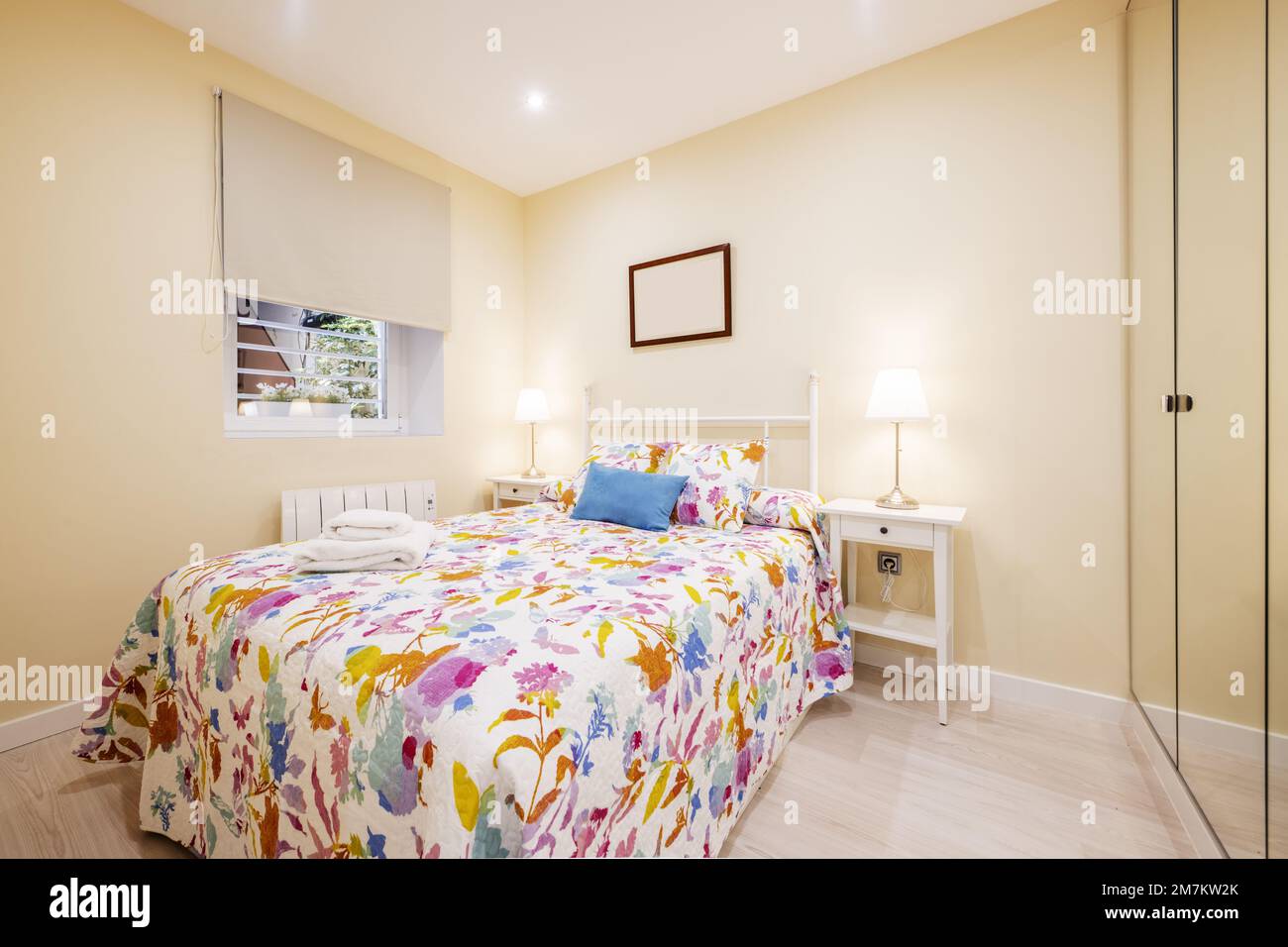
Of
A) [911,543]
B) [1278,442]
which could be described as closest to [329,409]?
[911,543]

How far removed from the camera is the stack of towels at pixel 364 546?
4.72 ft

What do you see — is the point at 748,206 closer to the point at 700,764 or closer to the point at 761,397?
the point at 761,397

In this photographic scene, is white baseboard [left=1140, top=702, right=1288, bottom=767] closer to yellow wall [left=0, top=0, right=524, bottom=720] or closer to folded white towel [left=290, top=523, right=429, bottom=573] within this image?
folded white towel [left=290, top=523, right=429, bottom=573]

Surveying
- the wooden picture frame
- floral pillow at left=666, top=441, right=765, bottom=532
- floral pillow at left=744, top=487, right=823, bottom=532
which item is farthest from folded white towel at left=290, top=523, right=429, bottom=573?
the wooden picture frame

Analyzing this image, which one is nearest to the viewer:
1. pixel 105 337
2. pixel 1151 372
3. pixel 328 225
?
pixel 1151 372

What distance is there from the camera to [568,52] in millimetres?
2326

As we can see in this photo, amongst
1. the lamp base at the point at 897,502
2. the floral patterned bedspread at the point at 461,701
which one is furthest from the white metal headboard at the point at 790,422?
the floral patterned bedspread at the point at 461,701

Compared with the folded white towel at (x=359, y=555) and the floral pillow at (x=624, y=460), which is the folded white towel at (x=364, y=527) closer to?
the folded white towel at (x=359, y=555)

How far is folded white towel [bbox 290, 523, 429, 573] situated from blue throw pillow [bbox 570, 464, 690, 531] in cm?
84

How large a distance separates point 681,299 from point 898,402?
4.51 ft

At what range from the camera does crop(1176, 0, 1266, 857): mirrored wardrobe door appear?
3.62 feet

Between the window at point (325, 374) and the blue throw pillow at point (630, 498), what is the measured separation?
1.43 metres

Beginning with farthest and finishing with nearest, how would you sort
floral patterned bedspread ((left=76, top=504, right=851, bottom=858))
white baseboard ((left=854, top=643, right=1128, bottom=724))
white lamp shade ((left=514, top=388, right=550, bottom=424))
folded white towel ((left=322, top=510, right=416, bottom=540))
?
white lamp shade ((left=514, top=388, right=550, bottom=424))
white baseboard ((left=854, top=643, right=1128, bottom=724))
folded white towel ((left=322, top=510, right=416, bottom=540))
floral patterned bedspread ((left=76, top=504, right=851, bottom=858))

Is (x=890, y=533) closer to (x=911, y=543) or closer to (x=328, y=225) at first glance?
(x=911, y=543)
